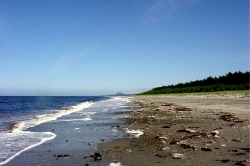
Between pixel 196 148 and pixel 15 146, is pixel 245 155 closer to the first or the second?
pixel 196 148

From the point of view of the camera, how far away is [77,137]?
11641 millimetres

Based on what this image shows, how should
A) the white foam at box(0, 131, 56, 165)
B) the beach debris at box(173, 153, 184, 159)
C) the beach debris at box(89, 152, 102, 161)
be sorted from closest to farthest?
the beach debris at box(173, 153, 184, 159) → the beach debris at box(89, 152, 102, 161) → the white foam at box(0, 131, 56, 165)

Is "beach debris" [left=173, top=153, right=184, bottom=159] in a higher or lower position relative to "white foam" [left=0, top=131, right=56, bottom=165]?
higher

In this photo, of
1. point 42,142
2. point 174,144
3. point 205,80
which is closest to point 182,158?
point 174,144

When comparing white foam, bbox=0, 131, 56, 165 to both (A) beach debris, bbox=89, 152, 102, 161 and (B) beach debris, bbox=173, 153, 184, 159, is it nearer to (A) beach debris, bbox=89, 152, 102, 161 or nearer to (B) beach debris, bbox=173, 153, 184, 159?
(A) beach debris, bbox=89, 152, 102, 161

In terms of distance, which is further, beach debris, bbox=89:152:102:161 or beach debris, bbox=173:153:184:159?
beach debris, bbox=89:152:102:161

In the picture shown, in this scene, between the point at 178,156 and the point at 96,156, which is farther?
the point at 96,156

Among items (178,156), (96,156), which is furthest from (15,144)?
(178,156)

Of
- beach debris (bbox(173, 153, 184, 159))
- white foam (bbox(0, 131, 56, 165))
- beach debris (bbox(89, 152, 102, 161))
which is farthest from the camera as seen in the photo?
white foam (bbox(0, 131, 56, 165))

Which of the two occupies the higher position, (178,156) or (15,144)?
(178,156)

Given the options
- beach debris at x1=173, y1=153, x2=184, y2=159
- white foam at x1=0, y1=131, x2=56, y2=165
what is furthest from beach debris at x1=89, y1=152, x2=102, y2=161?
white foam at x1=0, y1=131, x2=56, y2=165

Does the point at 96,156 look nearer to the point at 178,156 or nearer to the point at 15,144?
the point at 178,156

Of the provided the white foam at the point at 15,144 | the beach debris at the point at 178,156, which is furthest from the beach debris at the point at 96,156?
the white foam at the point at 15,144

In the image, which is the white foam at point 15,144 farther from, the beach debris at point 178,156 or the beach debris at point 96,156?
the beach debris at point 178,156
